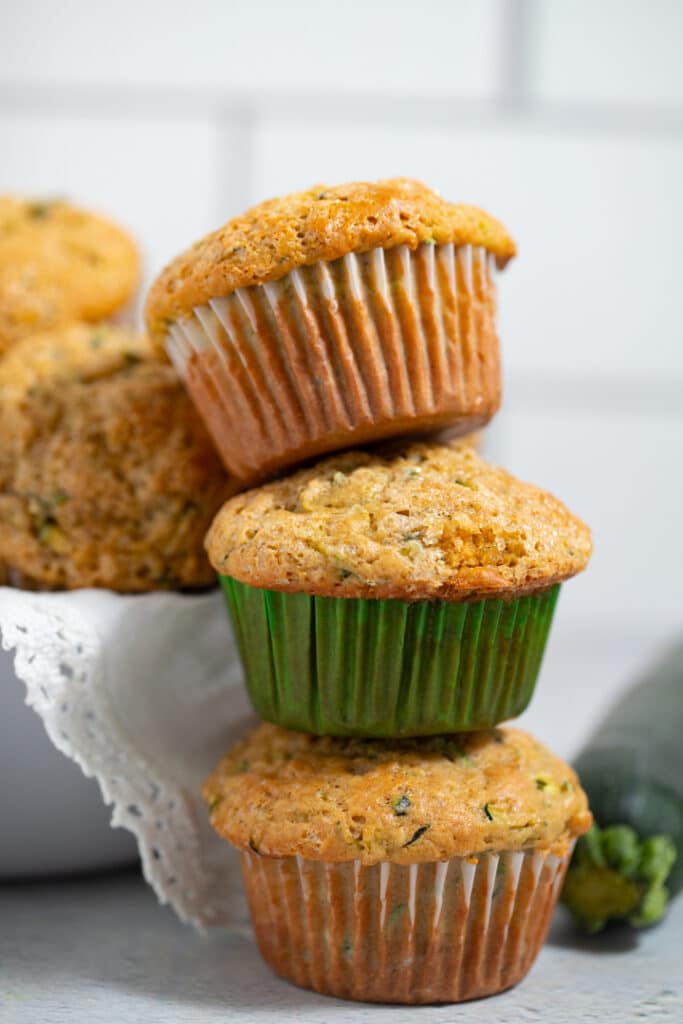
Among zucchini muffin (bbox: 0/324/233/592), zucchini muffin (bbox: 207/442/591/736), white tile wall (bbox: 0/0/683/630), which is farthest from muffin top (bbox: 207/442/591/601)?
white tile wall (bbox: 0/0/683/630)

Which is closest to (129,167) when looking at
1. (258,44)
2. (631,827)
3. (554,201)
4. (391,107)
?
(258,44)

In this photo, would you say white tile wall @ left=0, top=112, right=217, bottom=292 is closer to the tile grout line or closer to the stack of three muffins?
the tile grout line

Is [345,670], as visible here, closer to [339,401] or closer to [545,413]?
[339,401]

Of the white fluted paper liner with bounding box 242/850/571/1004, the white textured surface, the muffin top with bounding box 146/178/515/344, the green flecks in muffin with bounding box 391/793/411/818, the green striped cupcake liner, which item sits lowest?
the white textured surface

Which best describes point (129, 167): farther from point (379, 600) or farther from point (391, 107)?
point (379, 600)

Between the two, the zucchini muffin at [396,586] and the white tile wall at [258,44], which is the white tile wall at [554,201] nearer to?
the white tile wall at [258,44]

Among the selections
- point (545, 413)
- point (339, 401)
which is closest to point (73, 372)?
point (339, 401)
